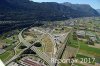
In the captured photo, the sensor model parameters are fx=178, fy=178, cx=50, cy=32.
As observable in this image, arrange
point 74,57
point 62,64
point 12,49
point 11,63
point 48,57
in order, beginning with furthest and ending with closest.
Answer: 1. point 12,49
2. point 74,57
3. point 48,57
4. point 62,64
5. point 11,63

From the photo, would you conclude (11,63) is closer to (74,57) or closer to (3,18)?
(74,57)

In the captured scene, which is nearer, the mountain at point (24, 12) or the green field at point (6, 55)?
the green field at point (6, 55)

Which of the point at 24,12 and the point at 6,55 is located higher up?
the point at 24,12

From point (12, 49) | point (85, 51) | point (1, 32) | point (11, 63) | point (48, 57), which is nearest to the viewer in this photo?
point (11, 63)

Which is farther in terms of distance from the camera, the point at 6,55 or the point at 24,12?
the point at 24,12

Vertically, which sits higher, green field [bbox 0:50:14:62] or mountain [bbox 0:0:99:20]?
mountain [bbox 0:0:99:20]

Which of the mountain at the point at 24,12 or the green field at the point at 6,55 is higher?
the mountain at the point at 24,12

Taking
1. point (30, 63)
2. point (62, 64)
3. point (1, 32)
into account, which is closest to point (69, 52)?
point (62, 64)

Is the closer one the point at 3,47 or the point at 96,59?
the point at 96,59

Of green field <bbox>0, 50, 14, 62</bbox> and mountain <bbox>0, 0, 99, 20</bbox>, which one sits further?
mountain <bbox>0, 0, 99, 20</bbox>
